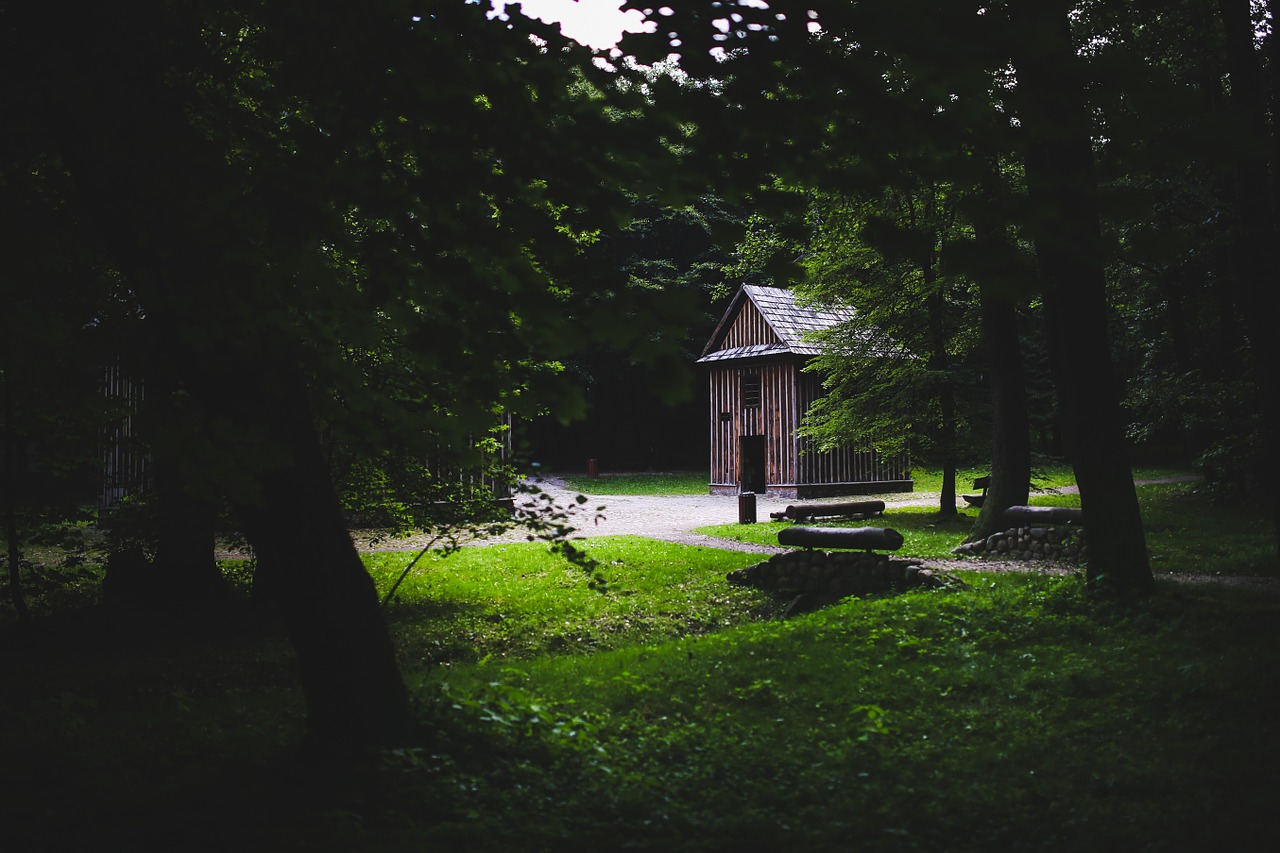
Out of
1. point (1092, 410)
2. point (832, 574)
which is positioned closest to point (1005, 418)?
point (832, 574)

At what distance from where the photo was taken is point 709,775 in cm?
533

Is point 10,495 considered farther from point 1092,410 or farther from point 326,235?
point 1092,410

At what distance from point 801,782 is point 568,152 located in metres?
3.62

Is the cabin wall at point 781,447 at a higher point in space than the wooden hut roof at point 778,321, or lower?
lower

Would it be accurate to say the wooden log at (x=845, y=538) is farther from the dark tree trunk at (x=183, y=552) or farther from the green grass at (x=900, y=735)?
the dark tree trunk at (x=183, y=552)

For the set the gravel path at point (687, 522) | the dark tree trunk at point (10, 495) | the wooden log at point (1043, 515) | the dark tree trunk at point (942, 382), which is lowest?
the gravel path at point (687, 522)

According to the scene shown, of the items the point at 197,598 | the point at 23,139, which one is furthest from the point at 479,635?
the point at 23,139

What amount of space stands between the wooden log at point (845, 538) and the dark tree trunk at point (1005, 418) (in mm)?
3989

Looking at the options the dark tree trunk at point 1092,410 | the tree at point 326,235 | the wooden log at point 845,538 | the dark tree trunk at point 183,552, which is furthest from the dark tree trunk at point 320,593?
the wooden log at point 845,538

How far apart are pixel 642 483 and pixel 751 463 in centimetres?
611

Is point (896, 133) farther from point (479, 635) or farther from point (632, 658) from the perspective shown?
point (479, 635)

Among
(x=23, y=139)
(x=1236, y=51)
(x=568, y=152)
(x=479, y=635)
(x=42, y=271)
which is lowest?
(x=479, y=635)

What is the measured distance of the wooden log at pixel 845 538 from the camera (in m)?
12.4

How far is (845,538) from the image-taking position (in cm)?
1291
